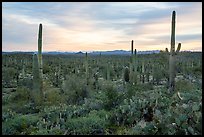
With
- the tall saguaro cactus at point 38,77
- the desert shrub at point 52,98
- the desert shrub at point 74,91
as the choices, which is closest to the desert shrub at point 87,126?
the desert shrub at point 52,98

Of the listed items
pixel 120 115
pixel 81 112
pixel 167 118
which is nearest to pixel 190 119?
pixel 167 118

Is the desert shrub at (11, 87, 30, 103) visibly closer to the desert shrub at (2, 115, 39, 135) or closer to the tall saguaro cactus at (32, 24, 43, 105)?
the tall saguaro cactus at (32, 24, 43, 105)

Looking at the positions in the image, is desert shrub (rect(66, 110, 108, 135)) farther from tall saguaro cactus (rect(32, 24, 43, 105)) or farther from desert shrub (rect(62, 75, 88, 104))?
desert shrub (rect(62, 75, 88, 104))

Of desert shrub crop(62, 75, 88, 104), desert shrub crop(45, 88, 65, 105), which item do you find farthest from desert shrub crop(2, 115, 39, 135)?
desert shrub crop(62, 75, 88, 104)

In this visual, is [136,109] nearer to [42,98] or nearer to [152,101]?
[152,101]

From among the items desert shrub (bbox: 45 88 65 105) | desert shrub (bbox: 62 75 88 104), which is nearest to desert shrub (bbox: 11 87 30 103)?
desert shrub (bbox: 45 88 65 105)

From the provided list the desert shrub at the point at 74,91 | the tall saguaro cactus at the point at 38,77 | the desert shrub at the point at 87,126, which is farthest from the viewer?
the desert shrub at the point at 74,91

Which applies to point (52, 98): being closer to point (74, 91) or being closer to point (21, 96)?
point (74, 91)

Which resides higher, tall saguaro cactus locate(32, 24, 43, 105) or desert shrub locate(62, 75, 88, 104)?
tall saguaro cactus locate(32, 24, 43, 105)

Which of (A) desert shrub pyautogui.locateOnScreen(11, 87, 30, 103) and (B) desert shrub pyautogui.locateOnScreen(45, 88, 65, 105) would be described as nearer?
(B) desert shrub pyautogui.locateOnScreen(45, 88, 65, 105)

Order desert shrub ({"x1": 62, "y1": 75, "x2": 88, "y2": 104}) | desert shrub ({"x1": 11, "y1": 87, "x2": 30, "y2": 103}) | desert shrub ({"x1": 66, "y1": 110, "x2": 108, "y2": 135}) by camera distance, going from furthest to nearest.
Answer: desert shrub ({"x1": 62, "y1": 75, "x2": 88, "y2": 104}) → desert shrub ({"x1": 11, "y1": 87, "x2": 30, "y2": 103}) → desert shrub ({"x1": 66, "y1": 110, "x2": 108, "y2": 135})

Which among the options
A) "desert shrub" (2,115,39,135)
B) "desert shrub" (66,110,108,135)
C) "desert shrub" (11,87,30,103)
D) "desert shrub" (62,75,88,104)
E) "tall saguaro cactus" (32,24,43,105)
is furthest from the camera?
"desert shrub" (62,75,88,104)

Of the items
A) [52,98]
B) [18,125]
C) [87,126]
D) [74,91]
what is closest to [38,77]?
[52,98]

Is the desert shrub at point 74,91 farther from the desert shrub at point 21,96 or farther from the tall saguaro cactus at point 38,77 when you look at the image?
the desert shrub at point 21,96
